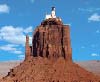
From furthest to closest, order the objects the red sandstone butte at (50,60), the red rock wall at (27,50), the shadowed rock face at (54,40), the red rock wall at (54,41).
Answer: the red rock wall at (27,50)
the red rock wall at (54,41)
the shadowed rock face at (54,40)
the red sandstone butte at (50,60)

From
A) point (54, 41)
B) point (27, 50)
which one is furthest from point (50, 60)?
point (27, 50)

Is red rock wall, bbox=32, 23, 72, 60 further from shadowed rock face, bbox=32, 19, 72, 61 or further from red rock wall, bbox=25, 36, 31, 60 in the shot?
red rock wall, bbox=25, 36, 31, 60

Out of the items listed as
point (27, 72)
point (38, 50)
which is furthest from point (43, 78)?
point (38, 50)

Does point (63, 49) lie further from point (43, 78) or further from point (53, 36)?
point (43, 78)

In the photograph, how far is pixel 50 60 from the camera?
13612cm

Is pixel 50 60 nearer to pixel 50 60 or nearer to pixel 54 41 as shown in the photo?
pixel 50 60

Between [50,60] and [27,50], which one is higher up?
[27,50]

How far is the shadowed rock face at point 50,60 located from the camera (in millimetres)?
128625

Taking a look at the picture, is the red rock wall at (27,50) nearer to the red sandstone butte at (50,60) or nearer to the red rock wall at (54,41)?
the red sandstone butte at (50,60)

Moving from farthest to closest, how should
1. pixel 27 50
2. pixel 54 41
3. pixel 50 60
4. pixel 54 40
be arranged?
pixel 27 50, pixel 54 41, pixel 54 40, pixel 50 60

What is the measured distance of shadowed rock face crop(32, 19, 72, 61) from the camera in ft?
452

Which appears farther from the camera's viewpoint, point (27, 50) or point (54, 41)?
point (27, 50)

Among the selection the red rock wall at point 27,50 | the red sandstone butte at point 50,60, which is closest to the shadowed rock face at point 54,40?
the red sandstone butte at point 50,60

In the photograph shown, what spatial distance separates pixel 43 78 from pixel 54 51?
13.2m
